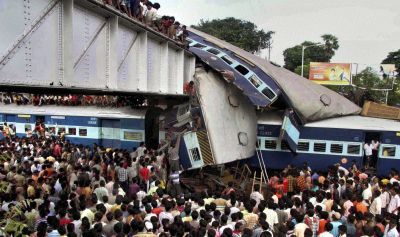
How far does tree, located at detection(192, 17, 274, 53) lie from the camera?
286 ft

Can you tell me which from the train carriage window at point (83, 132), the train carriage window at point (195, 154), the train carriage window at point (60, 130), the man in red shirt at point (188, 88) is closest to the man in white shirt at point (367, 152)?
the train carriage window at point (195, 154)

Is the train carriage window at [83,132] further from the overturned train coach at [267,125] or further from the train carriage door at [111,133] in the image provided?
the overturned train coach at [267,125]

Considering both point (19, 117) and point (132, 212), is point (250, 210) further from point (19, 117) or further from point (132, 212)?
point (19, 117)

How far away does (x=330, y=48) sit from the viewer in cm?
8181

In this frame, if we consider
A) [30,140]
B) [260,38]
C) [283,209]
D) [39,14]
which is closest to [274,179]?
[283,209]

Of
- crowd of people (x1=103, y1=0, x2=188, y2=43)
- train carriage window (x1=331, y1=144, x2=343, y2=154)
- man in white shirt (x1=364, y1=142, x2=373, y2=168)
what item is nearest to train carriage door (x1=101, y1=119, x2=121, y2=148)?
crowd of people (x1=103, y1=0, x2=188, y2=43)

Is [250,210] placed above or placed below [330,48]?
below

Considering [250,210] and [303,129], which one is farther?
[303,129]

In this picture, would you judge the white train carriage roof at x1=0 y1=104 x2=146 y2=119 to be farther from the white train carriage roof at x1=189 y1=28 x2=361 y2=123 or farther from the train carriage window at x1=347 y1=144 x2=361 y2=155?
the train carriage window at x1=347 y1=144 x2=361 y2=155

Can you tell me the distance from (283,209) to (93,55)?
5685 millimetres

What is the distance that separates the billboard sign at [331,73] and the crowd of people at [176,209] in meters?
41.8

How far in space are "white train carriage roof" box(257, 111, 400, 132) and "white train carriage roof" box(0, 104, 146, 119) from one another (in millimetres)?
6578

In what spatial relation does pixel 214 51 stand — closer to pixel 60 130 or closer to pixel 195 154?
pixel 195 154

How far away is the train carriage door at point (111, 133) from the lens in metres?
21.3
